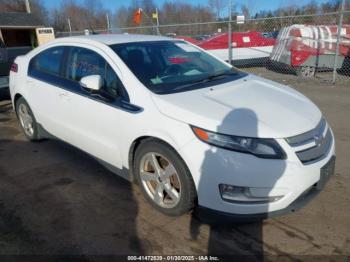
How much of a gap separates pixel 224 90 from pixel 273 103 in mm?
503

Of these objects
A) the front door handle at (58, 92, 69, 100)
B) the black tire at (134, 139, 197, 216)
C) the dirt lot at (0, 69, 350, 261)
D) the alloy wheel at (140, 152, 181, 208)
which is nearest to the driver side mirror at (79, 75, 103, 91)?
the front door handle at (58, 92, 69, 100)

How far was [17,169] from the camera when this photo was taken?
436 cm

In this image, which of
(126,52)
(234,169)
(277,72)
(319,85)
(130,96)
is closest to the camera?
(234,169)

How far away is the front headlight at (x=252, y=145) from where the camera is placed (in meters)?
2.62

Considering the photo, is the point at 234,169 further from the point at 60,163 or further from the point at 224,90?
A: the point at 60,163

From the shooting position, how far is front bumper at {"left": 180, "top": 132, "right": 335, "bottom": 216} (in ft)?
8.55

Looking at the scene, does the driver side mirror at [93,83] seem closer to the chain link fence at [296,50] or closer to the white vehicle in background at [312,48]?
the chain link fence at [296,50]

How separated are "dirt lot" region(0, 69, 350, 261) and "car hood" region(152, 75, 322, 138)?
0.91 metres

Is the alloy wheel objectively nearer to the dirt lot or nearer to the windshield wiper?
the dirt lot

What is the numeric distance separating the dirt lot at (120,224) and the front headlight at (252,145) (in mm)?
784

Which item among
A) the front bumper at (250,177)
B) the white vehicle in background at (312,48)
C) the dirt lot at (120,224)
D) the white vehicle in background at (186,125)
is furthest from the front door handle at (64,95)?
the white vehicle in background at (312,48)

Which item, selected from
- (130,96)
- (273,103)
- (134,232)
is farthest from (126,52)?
(134,232)

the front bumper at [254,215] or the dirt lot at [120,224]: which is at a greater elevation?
the front bumper at [254,215]

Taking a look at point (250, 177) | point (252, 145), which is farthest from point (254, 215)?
point (252, 145)
